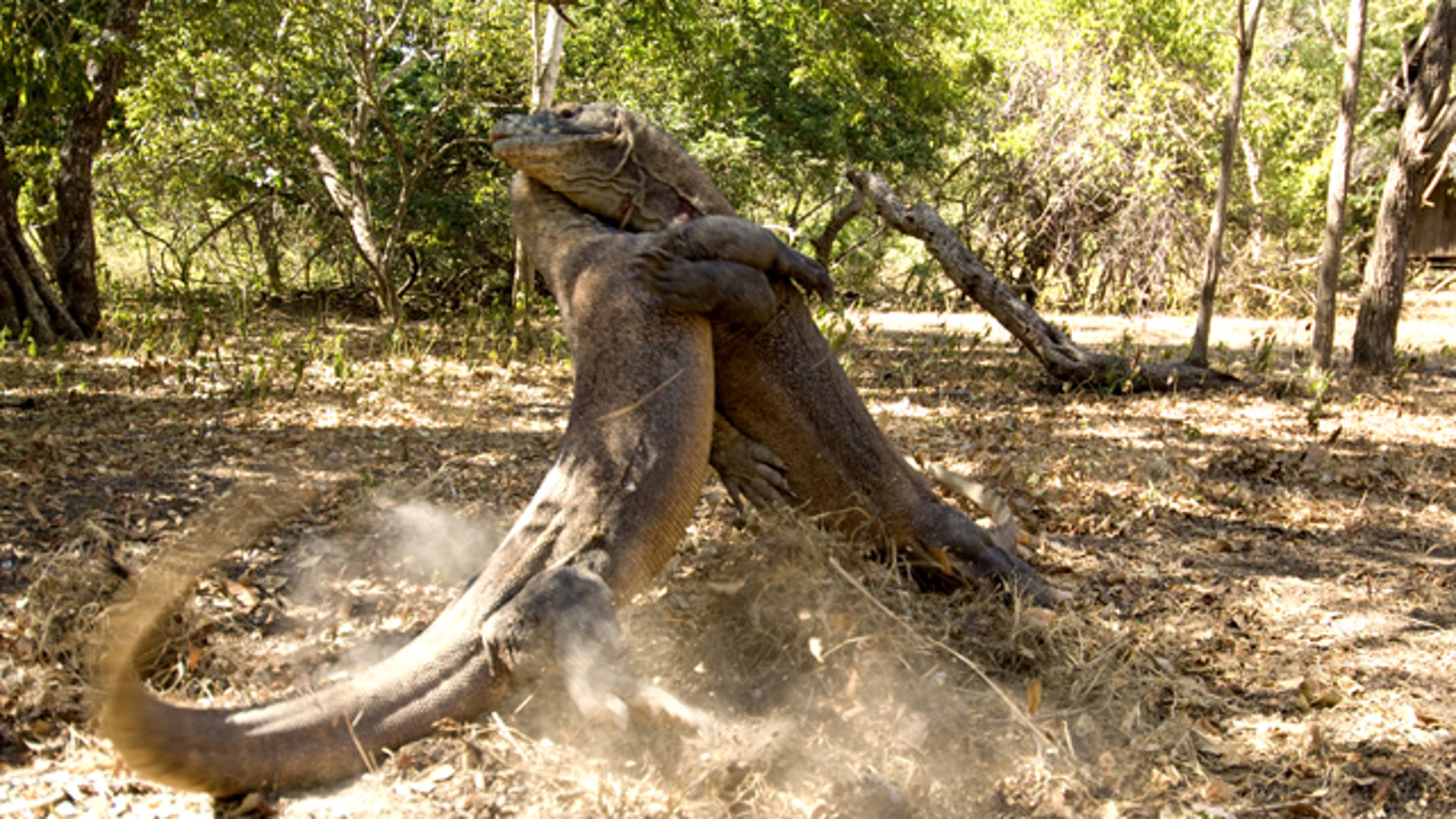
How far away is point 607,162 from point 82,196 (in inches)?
355

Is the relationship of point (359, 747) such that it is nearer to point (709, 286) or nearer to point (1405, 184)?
point (709, 286)

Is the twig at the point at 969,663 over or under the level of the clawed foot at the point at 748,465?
under

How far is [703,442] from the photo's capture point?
3.71m

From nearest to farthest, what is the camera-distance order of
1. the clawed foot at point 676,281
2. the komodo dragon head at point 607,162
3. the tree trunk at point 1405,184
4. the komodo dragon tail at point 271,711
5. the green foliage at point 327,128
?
the komodo dragon tail at point 271,711, the clawed foot at point 676,281, the komodo dragon head at point 607,162, the tree trunk at point 1405,184, the green foliage at point 327,128

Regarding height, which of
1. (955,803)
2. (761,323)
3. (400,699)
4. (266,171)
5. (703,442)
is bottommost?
(955,803)

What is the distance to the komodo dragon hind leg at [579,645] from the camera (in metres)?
3.10

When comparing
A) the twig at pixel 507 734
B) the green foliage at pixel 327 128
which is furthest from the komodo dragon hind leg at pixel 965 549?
the green foliage at pixel 327 128

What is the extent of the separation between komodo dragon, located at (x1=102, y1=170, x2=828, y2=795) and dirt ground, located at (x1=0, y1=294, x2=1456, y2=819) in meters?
0.16

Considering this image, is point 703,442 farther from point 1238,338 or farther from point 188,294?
point 188,294

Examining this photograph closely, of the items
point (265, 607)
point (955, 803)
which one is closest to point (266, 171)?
point (265, 607)

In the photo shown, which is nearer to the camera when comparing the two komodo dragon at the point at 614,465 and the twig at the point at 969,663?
the two komodo dragon at the point at 614,465

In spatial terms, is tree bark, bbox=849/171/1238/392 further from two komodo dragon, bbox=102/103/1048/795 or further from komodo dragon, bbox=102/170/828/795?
komodo dragon, bbox=102/170/828/795

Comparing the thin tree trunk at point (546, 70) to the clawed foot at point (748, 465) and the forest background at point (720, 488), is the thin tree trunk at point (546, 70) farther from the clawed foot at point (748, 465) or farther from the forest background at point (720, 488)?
the clawed foot at point (748, 465)

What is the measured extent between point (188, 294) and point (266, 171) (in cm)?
230
